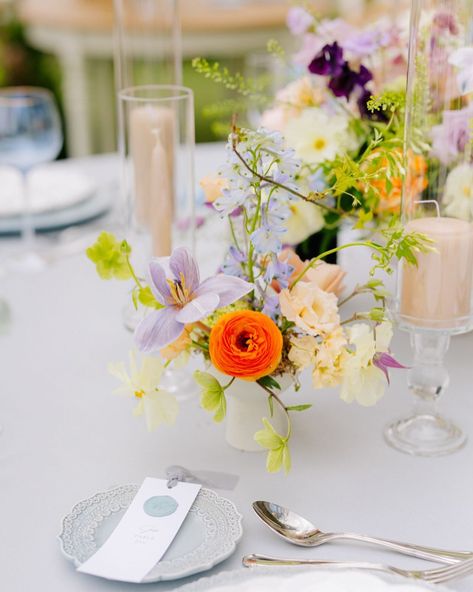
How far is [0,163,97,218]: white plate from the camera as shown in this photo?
169cm

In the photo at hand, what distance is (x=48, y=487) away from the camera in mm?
880

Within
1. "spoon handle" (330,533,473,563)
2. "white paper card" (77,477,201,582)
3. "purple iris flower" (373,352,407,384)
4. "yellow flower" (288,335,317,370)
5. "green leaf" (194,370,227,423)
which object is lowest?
"spoon handle" (330,533,473,563)

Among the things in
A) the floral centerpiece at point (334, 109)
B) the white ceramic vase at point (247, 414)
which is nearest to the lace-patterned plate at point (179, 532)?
the white ceramic vase at point (247, 414)

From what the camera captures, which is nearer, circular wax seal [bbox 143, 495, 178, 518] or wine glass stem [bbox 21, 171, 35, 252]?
circular wax seal [bbox 143, 495, 178, 518]

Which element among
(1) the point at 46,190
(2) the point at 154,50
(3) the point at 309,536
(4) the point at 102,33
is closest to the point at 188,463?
(3) the point at 309,536

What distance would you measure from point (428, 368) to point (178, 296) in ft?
0.96

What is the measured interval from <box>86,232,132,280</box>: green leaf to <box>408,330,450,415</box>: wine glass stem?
308 mm

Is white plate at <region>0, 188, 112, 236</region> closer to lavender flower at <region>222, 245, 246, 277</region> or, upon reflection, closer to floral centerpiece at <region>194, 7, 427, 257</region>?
floral centerpiece at <region>194, 7, 427, 257</region>

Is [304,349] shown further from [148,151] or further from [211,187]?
[148,151]

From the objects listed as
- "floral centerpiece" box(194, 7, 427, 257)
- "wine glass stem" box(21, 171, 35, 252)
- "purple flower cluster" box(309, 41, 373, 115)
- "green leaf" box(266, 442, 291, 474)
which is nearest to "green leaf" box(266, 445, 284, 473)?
"green leaf" box(266, 442, 291, 474)

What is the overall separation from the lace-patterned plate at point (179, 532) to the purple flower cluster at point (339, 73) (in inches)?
24.5

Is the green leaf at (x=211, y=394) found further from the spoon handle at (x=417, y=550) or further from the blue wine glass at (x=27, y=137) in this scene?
the blue wine glass at (x=27, y=137)

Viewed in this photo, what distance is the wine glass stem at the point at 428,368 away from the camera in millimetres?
922

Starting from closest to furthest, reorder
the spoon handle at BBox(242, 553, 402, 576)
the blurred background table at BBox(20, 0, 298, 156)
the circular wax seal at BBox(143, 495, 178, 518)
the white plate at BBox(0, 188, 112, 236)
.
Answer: the spoon handle at BBox(242, 553, 402, 576) < the circular wax seal at BBox(143, 495, 178, 518) < the white plate at BBox(0, 188, 112, 236) < the blurred background table at BBox(20, 0, 298, 156)
